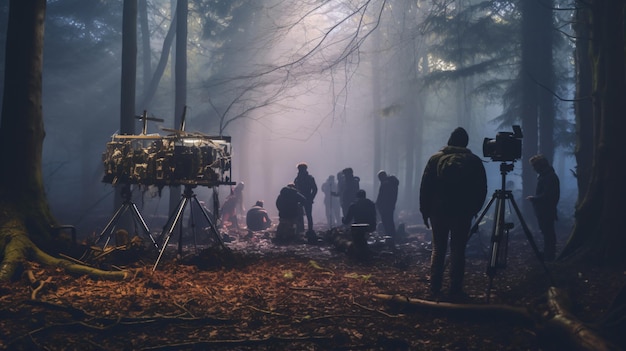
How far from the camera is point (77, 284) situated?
641 cm

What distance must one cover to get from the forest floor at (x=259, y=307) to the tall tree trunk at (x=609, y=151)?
0.68 m

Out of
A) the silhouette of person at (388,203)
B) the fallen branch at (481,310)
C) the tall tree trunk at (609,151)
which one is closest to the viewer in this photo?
the fallen branch at (481,310)

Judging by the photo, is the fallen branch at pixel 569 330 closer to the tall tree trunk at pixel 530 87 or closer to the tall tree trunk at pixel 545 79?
the tall tree trunk at pixel 530 87

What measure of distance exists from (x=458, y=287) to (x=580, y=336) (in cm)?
229

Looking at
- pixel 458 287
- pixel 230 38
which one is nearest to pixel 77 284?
pixel 458 287

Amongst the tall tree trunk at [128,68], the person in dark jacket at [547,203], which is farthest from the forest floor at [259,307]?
the tall tree trunk at [128,68]

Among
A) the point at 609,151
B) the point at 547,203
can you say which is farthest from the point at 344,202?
the point at 609,151

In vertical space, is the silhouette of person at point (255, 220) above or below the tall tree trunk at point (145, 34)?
below

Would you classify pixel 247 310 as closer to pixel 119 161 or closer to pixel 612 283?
pixel 119 161

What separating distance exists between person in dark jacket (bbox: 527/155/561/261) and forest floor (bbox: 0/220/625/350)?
1004 millimetres

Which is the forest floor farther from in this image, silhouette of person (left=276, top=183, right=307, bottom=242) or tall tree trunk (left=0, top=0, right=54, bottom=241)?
silhouette of person (left=276, top=183, right=307, bottom=242)

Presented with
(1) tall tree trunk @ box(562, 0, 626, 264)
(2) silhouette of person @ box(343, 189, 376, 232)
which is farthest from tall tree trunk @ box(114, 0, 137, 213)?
(1) tall tree trunk @ box(562, 0, 626, 264)

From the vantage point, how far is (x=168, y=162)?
26.5ft

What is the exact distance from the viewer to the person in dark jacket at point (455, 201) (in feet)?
20.5
